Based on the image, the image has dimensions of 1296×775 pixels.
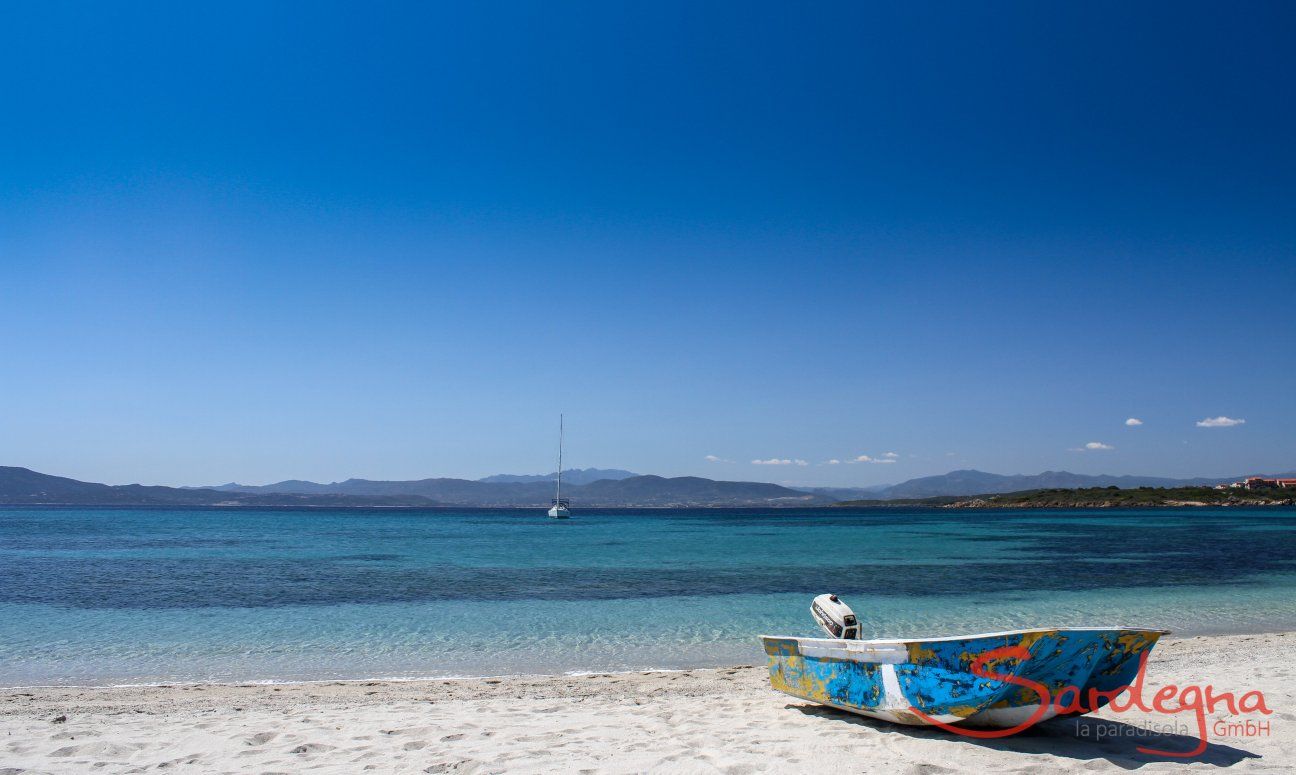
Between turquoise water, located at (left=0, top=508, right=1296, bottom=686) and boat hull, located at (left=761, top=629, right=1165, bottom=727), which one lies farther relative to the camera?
turquoise water, located at (left=0, top=508, right=1296, bottom=686)

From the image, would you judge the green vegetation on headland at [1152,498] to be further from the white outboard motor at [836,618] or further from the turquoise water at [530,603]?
the white outboard motor at [836,618]

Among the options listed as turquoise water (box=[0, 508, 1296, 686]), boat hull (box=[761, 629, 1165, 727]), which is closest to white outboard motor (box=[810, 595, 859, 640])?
boat hull (box=[761, 629, 1165, 727])

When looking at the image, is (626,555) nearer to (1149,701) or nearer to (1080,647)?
(1149,701)

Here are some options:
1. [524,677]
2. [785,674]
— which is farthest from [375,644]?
[785,674]

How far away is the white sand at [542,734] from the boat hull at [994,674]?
1.11 feet

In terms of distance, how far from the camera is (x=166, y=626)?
1597cm

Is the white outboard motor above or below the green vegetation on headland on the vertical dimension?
above

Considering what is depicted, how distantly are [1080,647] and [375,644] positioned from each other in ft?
39.6

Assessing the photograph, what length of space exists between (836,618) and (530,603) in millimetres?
12494

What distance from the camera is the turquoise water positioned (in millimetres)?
13086

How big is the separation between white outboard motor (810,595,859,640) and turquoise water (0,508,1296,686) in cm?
432

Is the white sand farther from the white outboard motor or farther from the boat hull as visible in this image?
the white outboard motor

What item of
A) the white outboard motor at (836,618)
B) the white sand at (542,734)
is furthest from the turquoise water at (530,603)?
the white outboard motor at (836,618)

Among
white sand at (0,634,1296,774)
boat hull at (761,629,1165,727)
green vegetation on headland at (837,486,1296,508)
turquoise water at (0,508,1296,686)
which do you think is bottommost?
green vegetation on headland at (837,486,1296,508)
